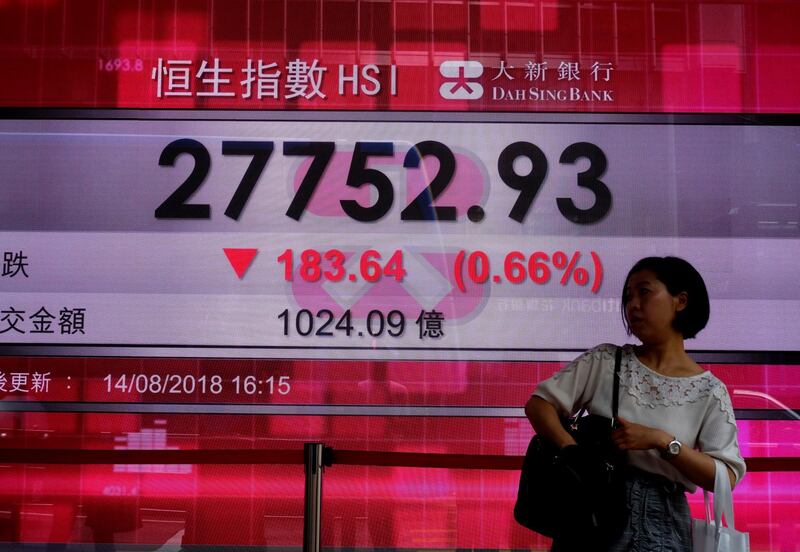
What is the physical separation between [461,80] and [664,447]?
2755 millimetres

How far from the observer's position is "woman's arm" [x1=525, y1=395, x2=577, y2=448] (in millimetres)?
2180

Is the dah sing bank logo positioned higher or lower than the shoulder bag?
higher

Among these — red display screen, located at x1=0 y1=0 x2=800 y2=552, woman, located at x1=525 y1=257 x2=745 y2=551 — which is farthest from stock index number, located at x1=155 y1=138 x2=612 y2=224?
woman, located at x1=525 y1=257 x2=745 y2=551

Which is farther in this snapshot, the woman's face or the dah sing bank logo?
the dah sing bank logo

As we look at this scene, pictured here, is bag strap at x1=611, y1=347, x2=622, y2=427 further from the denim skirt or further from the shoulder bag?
the shoulder bag

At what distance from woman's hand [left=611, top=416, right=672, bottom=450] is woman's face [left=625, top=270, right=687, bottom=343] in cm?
28

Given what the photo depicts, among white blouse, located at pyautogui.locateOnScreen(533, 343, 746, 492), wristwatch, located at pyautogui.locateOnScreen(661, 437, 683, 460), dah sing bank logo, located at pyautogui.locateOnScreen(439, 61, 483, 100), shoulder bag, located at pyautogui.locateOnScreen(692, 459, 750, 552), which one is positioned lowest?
shoulder bag, located at pyautogui.locateOnScreen(692, 459, 750, 552)

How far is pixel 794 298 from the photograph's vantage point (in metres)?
4.35

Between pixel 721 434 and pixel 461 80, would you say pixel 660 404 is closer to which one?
pixel 721 434

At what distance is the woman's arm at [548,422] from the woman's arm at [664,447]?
131mm

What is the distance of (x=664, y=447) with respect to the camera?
2082 millimetres

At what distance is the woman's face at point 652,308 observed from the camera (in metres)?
2.26

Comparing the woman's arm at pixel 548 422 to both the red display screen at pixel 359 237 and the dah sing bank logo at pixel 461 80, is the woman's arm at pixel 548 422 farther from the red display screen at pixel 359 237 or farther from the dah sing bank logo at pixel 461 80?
the dah sing bank logo at pixel 461 80

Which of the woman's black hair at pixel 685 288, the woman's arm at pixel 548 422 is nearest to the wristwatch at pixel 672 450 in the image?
the woman's arm at pixel 548 422
